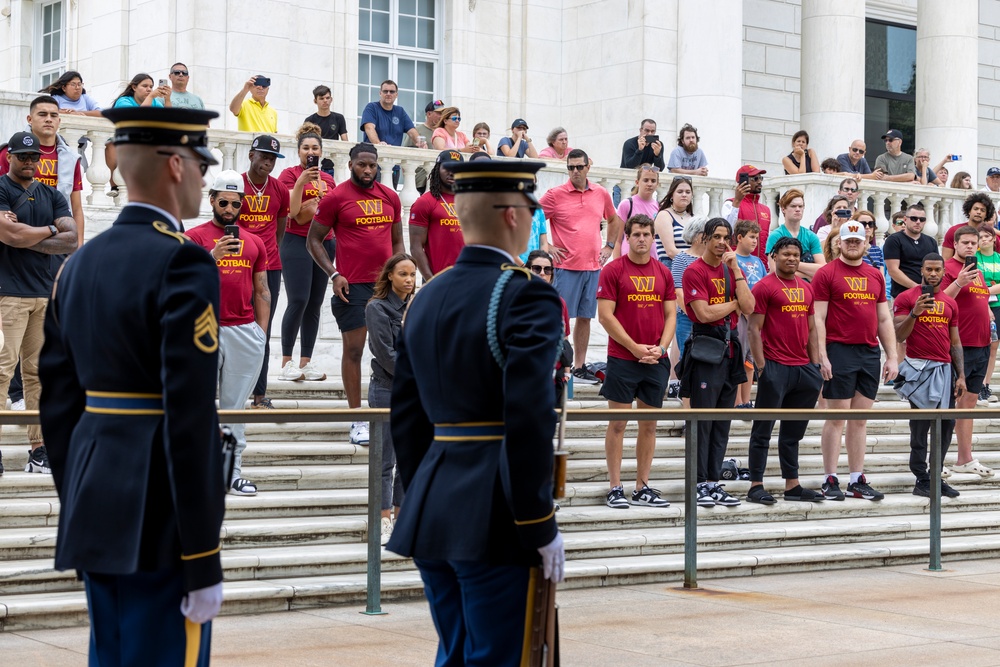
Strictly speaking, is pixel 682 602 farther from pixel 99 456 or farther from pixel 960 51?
pixel 960 51

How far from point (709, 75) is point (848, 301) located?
10.8m

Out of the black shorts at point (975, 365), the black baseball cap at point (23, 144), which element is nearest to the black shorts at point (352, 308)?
the black baseball cap at point (23, 144)

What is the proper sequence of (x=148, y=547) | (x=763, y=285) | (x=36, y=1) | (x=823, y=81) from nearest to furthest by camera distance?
1. (x=148, y=547)
2. (x=763, y=285)
3. (x=36, y=1)
4. (x=823, y=81)

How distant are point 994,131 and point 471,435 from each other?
2686cm

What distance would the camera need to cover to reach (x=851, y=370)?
37.4ft

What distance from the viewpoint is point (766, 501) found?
Result: 9562 millimetres

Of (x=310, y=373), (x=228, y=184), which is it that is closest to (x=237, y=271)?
(x=228, y=184)

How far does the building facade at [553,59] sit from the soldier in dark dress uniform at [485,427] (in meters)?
13.6

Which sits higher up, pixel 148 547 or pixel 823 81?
pixel 823 81

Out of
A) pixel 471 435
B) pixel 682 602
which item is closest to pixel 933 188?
pixel 682 602

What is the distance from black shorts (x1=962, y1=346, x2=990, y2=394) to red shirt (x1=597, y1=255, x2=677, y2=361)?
359 centimetres

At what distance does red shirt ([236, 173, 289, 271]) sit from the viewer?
420 inches

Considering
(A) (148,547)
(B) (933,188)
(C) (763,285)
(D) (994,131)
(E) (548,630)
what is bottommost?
(E) (548,630)

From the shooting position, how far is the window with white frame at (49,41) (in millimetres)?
21391
